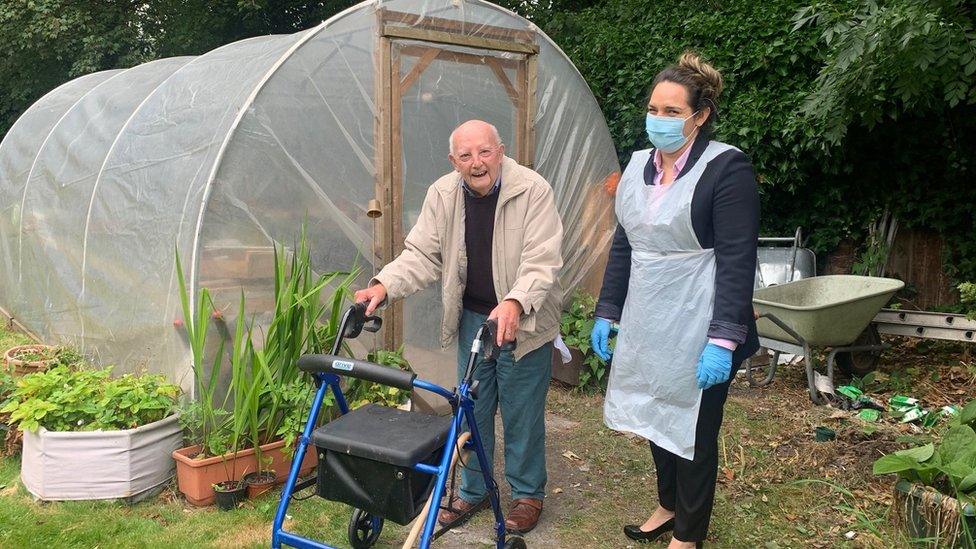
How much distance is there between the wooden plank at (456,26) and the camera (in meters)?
4.96

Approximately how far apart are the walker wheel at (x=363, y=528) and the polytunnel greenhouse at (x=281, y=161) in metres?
1.50

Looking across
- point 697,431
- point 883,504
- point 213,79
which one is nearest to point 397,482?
point 697,431

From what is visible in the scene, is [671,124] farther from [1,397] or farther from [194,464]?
[1,397]

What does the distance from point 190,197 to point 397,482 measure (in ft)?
8.55

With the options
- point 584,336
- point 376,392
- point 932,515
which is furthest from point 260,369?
→ point 932,515

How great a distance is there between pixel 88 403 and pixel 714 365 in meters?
3.07

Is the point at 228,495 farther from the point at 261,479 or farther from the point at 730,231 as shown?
the point at 730,231

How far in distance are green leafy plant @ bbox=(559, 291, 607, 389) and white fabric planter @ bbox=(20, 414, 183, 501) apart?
117 inches

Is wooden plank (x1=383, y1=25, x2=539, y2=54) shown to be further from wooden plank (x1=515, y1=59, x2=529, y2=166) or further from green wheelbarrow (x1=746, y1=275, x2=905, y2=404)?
green wheelbarrow (x1=746, y1=275, x2=905, y2=404)

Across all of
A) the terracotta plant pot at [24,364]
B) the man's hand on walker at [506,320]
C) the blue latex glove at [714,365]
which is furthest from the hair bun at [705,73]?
the terracotta plant pot at [24,364]

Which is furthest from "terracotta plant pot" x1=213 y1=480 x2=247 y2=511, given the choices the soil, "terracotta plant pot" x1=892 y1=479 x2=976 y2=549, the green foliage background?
the green foliage background

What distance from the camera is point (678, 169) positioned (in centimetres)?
294

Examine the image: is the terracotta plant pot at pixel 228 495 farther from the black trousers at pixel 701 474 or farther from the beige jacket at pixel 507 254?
the black trousers at pixel 701 474

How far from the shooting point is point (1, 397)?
4551mm
